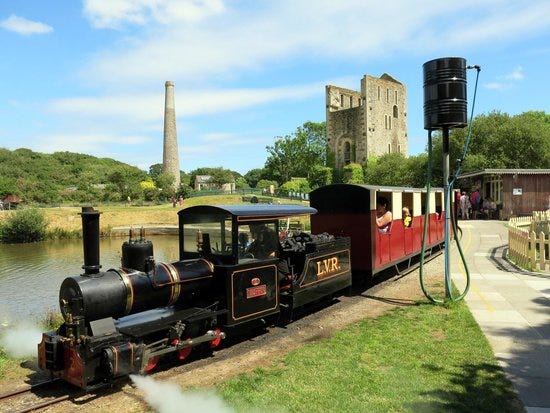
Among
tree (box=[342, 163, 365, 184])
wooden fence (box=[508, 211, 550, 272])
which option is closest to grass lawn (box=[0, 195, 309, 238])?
tree (box=[342, 163, 365, 184])

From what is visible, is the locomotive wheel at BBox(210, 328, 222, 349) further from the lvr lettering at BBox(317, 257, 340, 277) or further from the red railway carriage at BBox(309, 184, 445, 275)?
the red railway carriage at BBox(309, 184, 445, 275)

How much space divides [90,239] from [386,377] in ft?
13.2

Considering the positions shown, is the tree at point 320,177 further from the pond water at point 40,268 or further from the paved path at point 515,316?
the paved path at point 515,316

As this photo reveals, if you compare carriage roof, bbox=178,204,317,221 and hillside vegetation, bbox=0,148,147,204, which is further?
hillside vegetation, bbox=0,148,147,204

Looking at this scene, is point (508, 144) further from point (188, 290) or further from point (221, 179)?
point (221, 179)

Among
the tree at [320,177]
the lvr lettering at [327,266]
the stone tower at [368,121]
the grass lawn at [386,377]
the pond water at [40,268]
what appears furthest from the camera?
the tree at [320,177]

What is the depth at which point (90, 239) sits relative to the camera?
18.7 feet

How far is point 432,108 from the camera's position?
877 cm

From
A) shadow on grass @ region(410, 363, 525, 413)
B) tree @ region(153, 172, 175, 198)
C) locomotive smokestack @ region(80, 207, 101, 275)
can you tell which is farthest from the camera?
tree @ region(153, 172, 175, 198)

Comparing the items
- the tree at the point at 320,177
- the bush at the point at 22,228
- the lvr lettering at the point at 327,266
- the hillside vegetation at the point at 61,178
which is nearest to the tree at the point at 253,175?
the hillside vegetation at the point at 61,178

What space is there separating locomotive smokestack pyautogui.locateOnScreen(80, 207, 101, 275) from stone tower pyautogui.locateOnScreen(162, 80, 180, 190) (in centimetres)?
7087

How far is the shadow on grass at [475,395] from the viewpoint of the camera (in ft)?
15.8

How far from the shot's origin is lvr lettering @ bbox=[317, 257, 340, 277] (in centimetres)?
865

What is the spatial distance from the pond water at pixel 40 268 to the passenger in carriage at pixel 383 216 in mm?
6455
